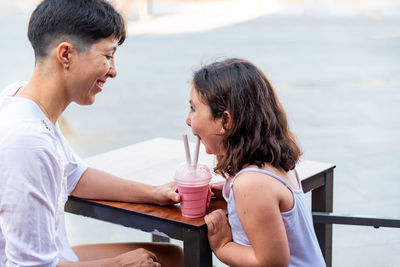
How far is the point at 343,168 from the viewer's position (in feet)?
12.1

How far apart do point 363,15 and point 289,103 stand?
18.5 ft

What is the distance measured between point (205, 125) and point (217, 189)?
191 millimetres

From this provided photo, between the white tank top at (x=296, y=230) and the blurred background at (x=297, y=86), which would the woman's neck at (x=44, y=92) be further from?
the white tank top at (x=296, y=230)

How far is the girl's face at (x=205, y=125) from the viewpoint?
1.32 m

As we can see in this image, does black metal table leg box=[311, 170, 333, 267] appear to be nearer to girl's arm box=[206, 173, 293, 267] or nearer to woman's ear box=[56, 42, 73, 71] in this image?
girl's arm box=[206, 173, 293, 267]

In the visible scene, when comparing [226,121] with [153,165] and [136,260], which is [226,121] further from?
[153,165]

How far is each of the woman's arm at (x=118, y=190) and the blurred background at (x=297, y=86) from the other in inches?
12.7

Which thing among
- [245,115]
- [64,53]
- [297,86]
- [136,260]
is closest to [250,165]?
[245,115]

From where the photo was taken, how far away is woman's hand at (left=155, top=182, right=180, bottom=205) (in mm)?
1367

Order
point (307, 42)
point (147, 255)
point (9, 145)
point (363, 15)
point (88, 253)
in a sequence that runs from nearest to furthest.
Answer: point (9, 145) → point (147, 255) → point (88, 253) → point (307, 42) → point (363, 15)

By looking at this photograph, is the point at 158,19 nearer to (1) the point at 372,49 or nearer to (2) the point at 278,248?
(1) the point at 372,49

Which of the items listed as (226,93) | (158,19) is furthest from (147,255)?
(158,19)

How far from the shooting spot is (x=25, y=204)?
3.55 feet

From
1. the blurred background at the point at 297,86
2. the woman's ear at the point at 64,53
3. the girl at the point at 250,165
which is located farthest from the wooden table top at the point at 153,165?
the woman's ear at the point at 64,53
